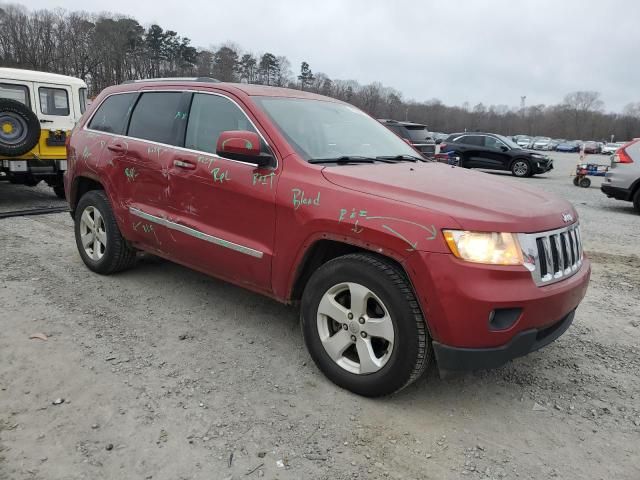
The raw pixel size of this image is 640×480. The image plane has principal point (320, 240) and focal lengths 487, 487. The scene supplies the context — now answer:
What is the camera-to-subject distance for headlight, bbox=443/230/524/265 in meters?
2.43

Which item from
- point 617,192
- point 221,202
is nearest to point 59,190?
point 221,202

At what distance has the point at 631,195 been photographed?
9.99 metres

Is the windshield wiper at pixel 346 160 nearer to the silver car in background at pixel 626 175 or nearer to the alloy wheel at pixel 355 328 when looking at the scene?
the alloy wheel at pixel 355 328

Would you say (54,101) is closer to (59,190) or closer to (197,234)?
(59,190)

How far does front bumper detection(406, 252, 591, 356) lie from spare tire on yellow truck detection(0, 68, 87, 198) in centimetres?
738

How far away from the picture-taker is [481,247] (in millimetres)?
2441

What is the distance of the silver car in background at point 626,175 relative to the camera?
988cm

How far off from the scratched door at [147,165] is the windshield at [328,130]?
0.91 m

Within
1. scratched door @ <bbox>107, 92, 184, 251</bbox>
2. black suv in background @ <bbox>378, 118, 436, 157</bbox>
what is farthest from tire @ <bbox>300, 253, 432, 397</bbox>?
black suv in background @ <bbox>378, 118, 436, 157</bbox>

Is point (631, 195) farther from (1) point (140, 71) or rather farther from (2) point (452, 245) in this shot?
(1) point (140, 71)

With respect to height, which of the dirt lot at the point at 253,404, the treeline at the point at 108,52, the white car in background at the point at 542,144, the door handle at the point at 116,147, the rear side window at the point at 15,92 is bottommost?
the dirt lot at the point at 253,404

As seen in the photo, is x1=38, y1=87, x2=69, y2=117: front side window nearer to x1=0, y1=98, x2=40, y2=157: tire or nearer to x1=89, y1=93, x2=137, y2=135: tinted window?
x1=0, y1=98, x2=40, y2=157: tire

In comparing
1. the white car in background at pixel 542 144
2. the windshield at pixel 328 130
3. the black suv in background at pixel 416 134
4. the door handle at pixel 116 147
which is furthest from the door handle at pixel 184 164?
the white car in background at pixel 542 144

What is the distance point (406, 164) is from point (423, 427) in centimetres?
179
